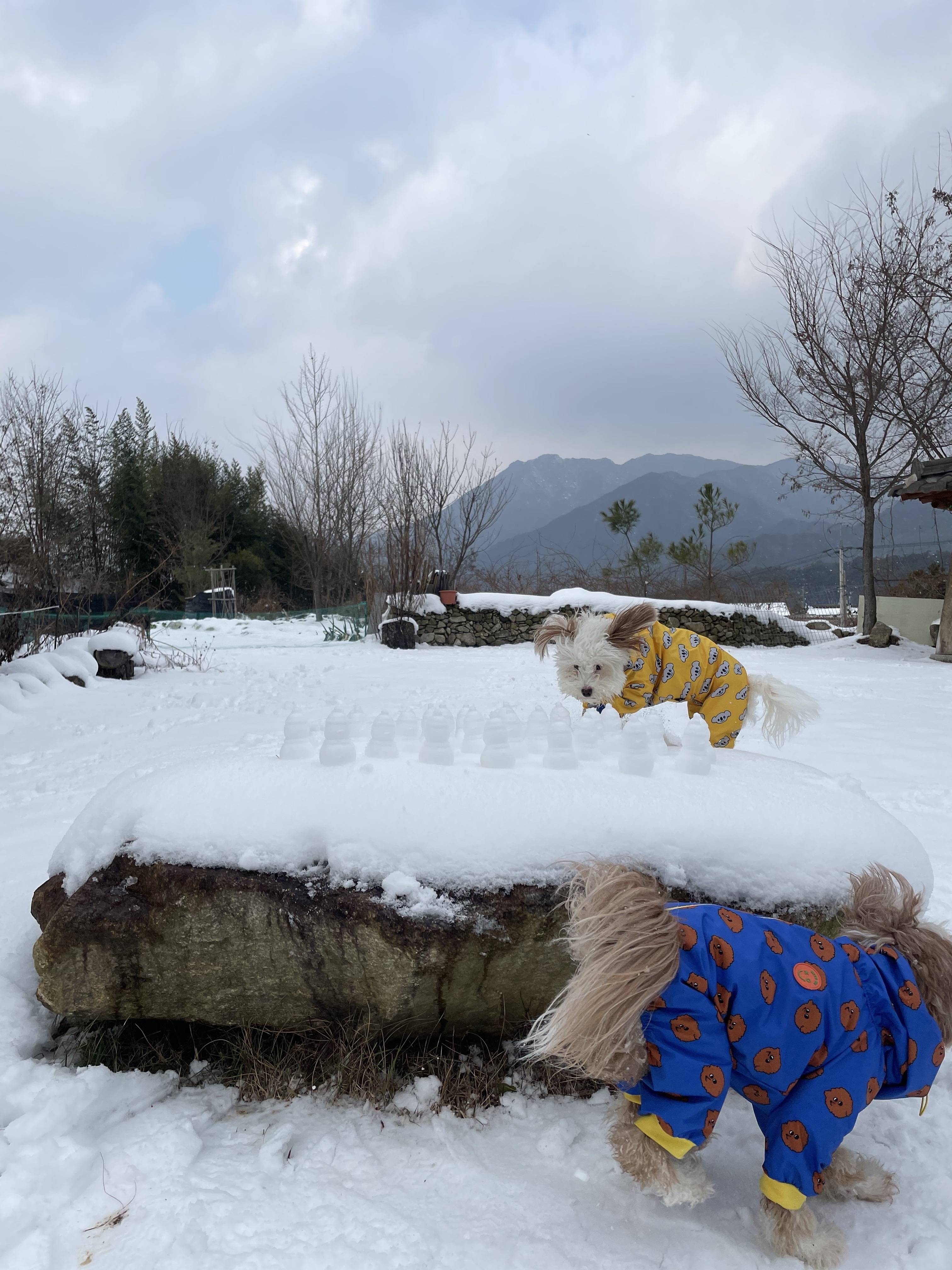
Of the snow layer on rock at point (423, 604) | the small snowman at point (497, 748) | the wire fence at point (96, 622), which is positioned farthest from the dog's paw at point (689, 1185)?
the snow layer on rock at point (423, 604)

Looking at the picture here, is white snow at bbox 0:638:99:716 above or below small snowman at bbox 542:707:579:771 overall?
below

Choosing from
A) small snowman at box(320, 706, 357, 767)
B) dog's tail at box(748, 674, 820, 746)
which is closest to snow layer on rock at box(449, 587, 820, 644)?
dog's tail at box(748, 674, 820, 746)

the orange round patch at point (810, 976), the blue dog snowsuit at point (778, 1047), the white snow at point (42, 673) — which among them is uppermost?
the white snow at point (42, 673)

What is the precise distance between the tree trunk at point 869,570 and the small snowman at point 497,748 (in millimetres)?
12797

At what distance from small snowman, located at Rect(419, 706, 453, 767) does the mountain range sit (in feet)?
37.7

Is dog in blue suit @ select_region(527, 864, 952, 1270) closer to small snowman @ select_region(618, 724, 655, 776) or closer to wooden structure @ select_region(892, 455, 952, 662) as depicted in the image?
small snowman @ select_region(618, 724, 655, 776)

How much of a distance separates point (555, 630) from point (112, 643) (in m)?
6.10

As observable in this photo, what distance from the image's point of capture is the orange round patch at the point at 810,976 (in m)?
1.31

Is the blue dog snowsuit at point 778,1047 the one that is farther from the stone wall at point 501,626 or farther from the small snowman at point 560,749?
the stone wall at point 501,626

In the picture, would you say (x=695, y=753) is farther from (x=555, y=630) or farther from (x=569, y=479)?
(x=569, y=479)

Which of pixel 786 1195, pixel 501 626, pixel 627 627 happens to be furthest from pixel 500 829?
pixel 501 626

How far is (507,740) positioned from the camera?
200 cm

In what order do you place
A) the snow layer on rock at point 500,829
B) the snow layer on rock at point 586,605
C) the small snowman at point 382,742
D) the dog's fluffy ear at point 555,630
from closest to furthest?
the snow layer on rock at point 500,829
the small snowman at point 382,742
the dog's fluffy ear at point 555,630
the snow layer on rock at point 586,605

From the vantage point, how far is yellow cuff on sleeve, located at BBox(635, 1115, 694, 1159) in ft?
4.19
